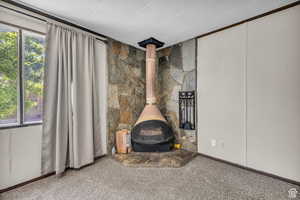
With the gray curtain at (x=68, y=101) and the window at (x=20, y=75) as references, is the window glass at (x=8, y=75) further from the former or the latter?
the gray curtain at (x=68, y=101)

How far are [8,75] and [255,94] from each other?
3.35 meters

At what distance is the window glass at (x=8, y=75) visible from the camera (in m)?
1.64

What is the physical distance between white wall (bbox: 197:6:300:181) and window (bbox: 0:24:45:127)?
2717 millimetres

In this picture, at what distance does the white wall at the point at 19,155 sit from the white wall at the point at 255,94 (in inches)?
106

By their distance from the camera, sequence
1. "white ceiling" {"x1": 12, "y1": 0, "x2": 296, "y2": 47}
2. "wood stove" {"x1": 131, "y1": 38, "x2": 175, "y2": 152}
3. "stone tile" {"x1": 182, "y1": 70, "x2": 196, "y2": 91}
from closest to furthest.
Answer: "white ceiling" {"x1": 12, "y1": 0, "x2": 296, "y2": 47} < "wood stove" {"x1": 131, "y1": 38, "x2": 175, "y2": 152} < "stone tile" {"x1": 182, "y1": 70, "x2": 196, "y2": 91}

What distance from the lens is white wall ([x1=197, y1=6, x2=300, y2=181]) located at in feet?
5.83

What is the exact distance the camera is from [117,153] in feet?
8.89

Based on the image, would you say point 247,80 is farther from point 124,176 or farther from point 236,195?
point 124,176

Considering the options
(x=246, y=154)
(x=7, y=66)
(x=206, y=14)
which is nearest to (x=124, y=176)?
(x=246, y=154)

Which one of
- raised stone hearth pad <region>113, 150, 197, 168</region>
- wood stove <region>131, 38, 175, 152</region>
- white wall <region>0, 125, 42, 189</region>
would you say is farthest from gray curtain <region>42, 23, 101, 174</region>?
wood stove <region>131, 38, 175, 152</region>

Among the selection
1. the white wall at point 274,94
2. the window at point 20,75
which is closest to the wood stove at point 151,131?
the white wall at point 274,94

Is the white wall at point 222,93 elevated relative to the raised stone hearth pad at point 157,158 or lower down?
elevated

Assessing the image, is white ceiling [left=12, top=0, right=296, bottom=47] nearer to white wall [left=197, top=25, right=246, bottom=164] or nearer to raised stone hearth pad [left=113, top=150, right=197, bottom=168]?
white wall [left=197, top=25, right=246, bottom=164]

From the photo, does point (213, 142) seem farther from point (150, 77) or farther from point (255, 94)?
point (150, 77)
